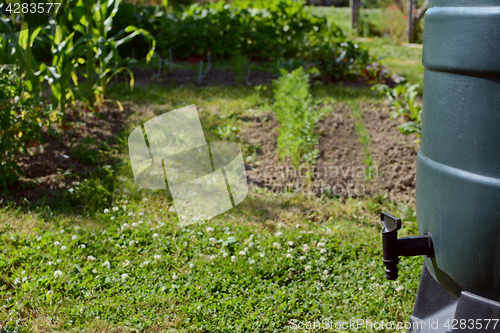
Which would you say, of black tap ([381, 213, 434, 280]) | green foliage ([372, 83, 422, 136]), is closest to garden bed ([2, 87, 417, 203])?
green foliage ([372, 83, 422, 136])

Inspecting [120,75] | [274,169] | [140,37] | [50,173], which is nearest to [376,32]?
[140,37]

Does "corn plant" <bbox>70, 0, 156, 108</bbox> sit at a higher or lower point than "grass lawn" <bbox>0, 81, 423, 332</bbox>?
higher

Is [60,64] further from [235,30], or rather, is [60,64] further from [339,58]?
[235,30]

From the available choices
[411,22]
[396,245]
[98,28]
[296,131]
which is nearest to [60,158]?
[98,28]

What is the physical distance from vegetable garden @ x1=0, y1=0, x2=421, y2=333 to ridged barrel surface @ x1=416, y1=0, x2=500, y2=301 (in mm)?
689

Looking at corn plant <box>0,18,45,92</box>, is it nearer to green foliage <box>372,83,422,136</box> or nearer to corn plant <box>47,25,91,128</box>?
corn plant <box>47,25,91,128</box>

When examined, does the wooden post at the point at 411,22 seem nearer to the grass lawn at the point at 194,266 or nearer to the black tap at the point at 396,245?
the grass lawn at the point at 194,266

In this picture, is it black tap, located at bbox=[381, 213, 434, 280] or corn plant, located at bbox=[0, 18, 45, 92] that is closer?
black tap, located at bbox=[381, 213, 434, 280]

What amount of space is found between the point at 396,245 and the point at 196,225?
1.42 meters

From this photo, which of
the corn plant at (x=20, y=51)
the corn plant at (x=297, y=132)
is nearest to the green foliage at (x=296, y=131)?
the corn plant at (x=297, y=132)

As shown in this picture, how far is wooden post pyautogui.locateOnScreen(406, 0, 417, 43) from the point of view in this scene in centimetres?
906

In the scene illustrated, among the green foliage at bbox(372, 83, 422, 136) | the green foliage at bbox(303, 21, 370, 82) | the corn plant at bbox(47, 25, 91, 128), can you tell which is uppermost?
the corn plant at bbox(47, 25, 91, 128)

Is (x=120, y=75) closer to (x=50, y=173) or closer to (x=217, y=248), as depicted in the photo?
(x=50, y=173)

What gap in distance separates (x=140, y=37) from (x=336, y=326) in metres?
5.70
